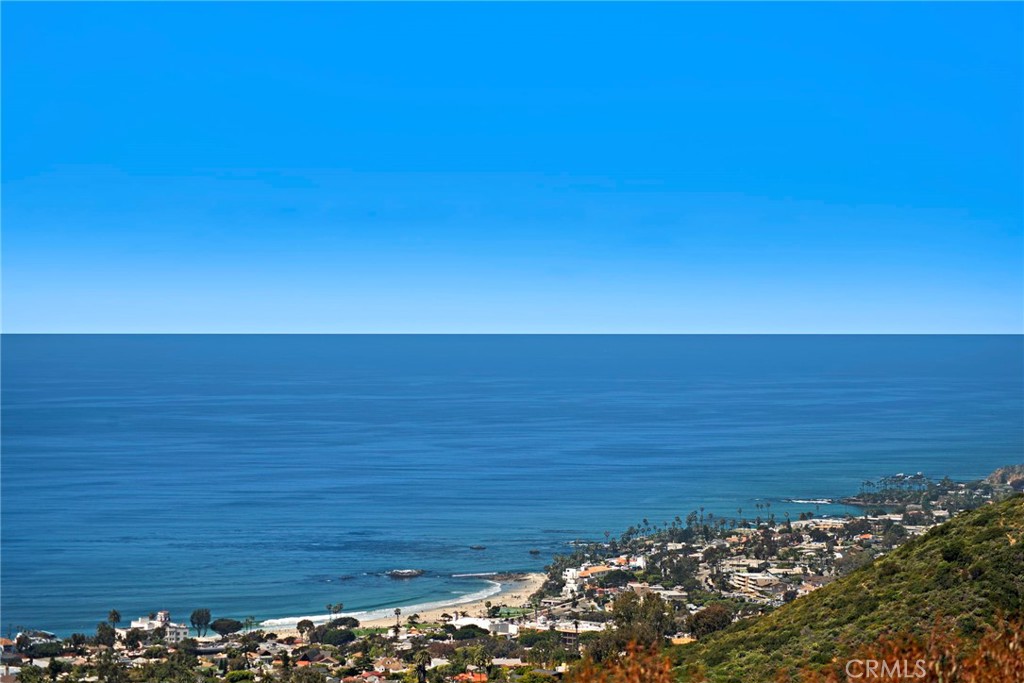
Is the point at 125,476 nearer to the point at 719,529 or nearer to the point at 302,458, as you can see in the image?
the point at 302,458

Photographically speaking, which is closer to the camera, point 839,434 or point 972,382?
point 839,434

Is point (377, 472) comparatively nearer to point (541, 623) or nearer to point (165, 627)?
point (165, 627)

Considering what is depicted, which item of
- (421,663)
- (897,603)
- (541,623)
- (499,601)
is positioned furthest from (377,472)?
(897,603)

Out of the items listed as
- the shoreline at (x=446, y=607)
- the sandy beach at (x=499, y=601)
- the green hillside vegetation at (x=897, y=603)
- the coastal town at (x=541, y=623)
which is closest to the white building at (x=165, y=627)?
the coastal town at (x=541, y=623)

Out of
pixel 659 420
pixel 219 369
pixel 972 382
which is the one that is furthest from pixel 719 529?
pixel 219 369

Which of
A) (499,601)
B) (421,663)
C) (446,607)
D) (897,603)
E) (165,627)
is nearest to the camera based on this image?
(897,603)

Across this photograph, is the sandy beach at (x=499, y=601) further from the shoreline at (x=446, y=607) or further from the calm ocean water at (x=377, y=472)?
the calm ocean water at (x=377, y=472)
